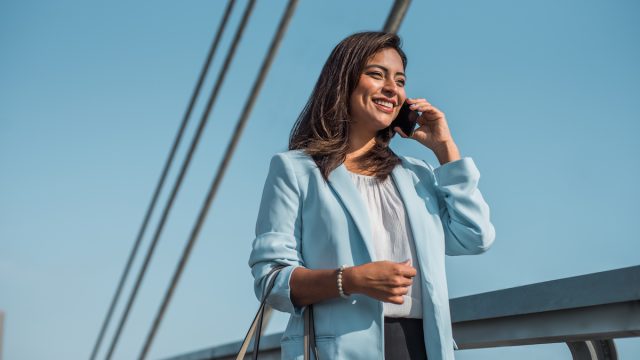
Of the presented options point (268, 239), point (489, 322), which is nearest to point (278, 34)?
point (489, 322)

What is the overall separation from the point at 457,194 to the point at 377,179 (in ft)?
0.48

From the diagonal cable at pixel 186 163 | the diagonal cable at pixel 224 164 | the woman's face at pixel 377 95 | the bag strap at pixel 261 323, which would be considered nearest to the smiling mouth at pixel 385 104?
the woman's face at pixel 377 95

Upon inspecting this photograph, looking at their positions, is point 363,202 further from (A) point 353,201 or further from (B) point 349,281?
(B) point 349,281

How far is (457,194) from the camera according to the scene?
1354 millimetres

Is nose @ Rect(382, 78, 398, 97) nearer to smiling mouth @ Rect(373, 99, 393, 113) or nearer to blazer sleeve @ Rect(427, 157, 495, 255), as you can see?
smiling mouth @ Rect(373, 99, 393, 113)

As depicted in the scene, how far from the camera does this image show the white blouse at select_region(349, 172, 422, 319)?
123 cm

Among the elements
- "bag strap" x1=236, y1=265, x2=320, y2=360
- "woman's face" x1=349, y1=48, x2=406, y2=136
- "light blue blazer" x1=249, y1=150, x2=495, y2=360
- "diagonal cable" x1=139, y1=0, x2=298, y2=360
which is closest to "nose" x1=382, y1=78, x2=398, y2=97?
"woman's face" x1=349, y1=48, x2=406, y2=136

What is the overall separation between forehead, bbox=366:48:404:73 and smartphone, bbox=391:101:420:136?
77mm

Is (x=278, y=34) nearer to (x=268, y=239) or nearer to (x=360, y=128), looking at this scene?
(x=360, y=128)

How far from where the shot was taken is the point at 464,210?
1352 mm

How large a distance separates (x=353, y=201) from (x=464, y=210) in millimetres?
211

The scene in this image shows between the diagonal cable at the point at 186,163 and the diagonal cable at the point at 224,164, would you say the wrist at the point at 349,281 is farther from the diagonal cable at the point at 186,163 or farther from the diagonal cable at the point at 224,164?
the diagonal cable at the point at 186,163

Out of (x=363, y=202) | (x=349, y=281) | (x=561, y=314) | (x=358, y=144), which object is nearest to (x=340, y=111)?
(x=358, y=144)

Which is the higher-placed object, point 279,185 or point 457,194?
point 457,194
